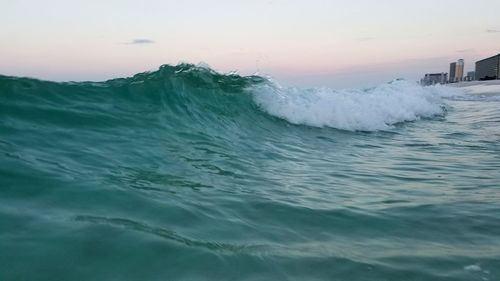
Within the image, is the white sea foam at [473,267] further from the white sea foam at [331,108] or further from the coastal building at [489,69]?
the coastal building at [489,69]

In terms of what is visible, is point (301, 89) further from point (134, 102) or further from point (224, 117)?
point (134, 102)

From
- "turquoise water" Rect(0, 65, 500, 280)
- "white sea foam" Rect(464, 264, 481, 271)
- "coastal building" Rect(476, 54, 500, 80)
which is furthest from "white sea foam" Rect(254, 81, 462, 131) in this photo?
"coastal building" Rect(476, 54, 500, 80)

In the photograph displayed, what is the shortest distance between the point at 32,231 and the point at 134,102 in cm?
613

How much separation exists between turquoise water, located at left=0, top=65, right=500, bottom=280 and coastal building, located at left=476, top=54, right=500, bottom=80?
53.5m

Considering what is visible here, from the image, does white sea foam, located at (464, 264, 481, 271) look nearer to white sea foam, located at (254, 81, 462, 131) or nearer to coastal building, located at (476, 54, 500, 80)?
white sea foam, located at (254, 81, 462, 131)

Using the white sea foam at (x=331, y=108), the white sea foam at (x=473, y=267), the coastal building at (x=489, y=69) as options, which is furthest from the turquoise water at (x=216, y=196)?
the coastal building at (x=489, y=69)

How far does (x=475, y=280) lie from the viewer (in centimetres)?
287

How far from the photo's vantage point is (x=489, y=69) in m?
60.8

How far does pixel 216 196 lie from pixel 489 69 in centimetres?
6529

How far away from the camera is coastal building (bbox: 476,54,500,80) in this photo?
185 ft

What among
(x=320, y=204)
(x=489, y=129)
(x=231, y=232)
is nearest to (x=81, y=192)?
(x=231, y=232)

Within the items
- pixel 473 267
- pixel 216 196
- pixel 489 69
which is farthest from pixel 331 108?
pixel 489 69

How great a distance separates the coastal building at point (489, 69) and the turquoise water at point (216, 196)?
2108 inches

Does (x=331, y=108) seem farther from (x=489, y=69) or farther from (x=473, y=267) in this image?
(x=489, y=69)
